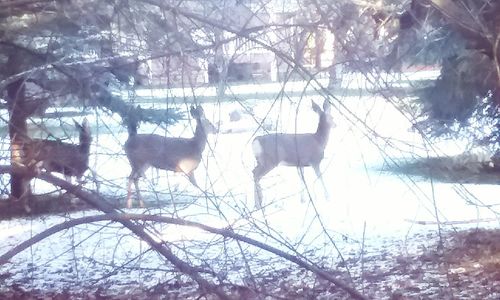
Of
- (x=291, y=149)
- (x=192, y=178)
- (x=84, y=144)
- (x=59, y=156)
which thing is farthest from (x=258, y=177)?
(x=59, y=156)

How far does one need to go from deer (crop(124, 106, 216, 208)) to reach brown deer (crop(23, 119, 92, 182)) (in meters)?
0.34

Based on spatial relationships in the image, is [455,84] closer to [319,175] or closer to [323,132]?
[323,132]

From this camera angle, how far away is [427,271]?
8375mm

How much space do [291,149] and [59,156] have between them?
1.92 metres

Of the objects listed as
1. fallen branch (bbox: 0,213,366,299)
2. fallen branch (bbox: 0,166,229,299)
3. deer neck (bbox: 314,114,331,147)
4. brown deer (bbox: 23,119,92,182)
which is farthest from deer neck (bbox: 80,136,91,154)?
deer neck (bbox: 314,114,331,147)

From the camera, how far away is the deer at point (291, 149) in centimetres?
723

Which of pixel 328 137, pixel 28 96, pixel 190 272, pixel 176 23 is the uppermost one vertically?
pixel 176 23

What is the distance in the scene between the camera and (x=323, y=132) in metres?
8.08

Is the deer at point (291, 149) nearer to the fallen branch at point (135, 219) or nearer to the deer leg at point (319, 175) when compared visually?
the deer leg at point (319, 175)

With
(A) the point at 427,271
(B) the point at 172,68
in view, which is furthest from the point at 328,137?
(B) the point at 172,68

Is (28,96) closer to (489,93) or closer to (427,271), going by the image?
(427,271)

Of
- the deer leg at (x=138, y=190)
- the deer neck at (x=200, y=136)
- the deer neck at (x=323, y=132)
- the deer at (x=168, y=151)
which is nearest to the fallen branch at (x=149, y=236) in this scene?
the deer leg at (x=138, y=190)

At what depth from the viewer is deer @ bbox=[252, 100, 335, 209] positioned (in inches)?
285

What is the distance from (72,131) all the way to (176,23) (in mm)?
1355
